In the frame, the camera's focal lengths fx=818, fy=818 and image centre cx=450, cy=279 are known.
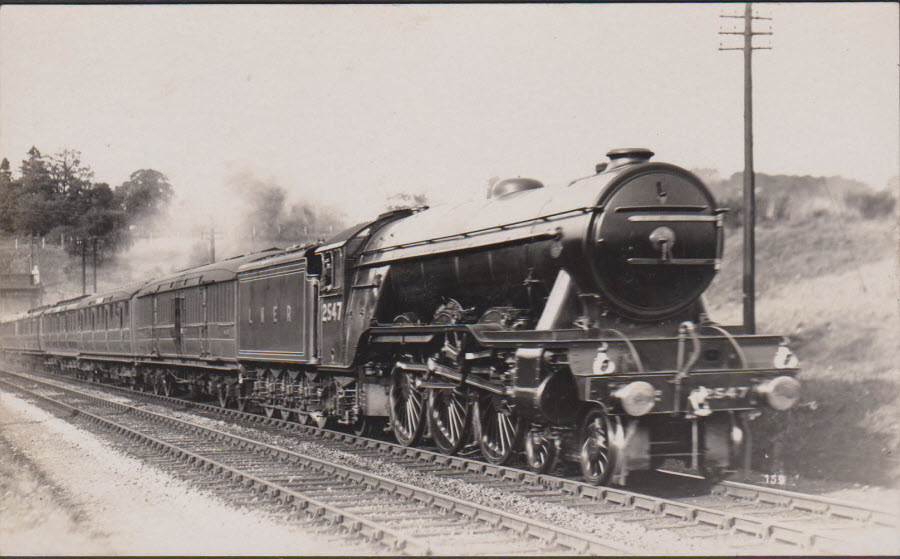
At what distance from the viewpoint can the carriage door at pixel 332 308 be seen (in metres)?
12.6

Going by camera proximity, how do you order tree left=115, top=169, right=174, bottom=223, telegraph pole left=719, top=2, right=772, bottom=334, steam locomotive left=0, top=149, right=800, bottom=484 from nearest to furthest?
steam locomotive left=0, top=149, right=800, bottom=484 < telegraph pole left=719, top=2, right=772, bottom=334 < tree left=115, top=169, right=174, bottom=223

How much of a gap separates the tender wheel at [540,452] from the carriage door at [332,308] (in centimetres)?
442

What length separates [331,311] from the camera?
12945 mm

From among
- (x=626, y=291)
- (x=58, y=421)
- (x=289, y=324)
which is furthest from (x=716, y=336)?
(x=58, y=421)

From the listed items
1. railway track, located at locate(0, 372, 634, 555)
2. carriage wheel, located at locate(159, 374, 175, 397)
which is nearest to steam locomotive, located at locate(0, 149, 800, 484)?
railway track, located at locate(0, 372, 634, 555)

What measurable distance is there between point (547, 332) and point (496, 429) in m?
2.47

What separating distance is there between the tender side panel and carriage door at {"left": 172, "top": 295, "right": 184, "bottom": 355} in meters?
5.10

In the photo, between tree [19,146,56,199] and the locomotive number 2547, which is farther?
tree [19,146,56,199]

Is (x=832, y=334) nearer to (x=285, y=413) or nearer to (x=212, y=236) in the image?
(x=285, y=413)

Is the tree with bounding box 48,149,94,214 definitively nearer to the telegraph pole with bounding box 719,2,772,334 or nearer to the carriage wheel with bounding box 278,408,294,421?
the carriage wheel with bounding box 278,408,294,421

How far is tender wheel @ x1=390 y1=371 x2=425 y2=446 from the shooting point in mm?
11086

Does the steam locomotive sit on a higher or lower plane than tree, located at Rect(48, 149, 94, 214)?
lower

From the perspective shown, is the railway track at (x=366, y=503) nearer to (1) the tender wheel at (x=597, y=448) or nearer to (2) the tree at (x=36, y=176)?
(1) the tender wheel at (x=597, y=448)

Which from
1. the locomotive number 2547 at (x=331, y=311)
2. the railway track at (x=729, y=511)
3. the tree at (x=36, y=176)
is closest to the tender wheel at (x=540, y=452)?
the railway track at (x=729, y=511)
